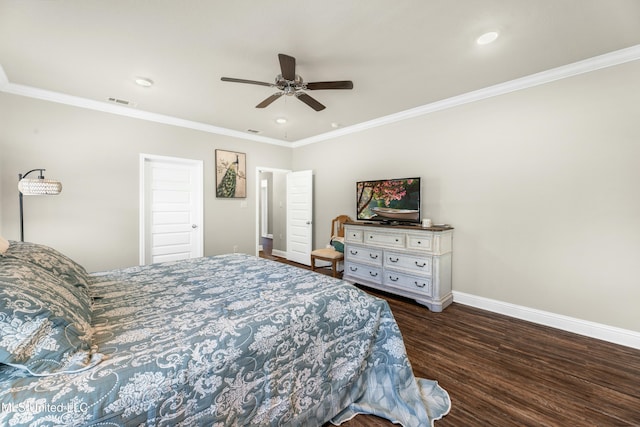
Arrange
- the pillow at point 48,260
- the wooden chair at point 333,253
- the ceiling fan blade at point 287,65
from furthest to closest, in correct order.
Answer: the wooden chair at point 333,253, the ceiling fan blade at point 287,65, the pillow at point 48,260

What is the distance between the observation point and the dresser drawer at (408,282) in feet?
10.6

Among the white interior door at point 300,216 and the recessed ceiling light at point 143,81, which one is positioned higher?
the recessed ceiling light at point 143,81

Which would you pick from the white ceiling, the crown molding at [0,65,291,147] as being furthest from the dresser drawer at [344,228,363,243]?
the crown molding at [0,65,291,147]

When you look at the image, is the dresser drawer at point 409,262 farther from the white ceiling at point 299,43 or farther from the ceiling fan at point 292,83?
the ceiling fan at point 292,83

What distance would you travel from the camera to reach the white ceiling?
6.14ft

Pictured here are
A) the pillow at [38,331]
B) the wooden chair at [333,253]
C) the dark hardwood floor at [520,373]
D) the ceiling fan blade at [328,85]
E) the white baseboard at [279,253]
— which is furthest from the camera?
the white baseboard at [279,253]

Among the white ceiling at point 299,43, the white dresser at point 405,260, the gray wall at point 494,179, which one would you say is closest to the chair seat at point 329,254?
the white dresser at point 405,260

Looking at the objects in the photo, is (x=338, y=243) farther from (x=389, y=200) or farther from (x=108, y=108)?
(x=108, y=108)

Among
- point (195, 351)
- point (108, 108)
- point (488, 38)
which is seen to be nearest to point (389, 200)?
point (488, 38)

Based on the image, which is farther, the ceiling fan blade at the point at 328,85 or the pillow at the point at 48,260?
the ceiling fan blade at the point at 328,85

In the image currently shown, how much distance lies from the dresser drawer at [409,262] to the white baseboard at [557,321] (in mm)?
658

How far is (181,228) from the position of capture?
4.42 meters

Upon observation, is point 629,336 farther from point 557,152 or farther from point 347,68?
point 347,68

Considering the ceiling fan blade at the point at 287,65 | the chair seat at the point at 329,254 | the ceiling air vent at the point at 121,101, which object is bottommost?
the chair seat at the point at 329,254
